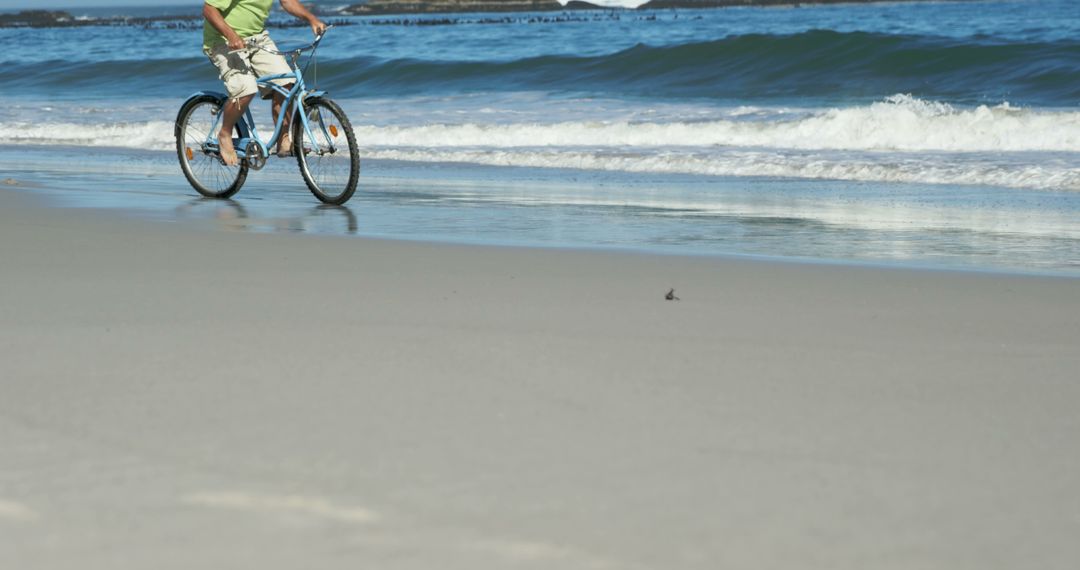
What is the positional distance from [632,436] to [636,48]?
19.8 metres

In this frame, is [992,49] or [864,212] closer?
[864,212]

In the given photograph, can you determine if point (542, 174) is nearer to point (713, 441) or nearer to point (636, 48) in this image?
point (713, 441)

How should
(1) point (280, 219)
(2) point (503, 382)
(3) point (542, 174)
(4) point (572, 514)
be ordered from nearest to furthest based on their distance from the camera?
(4) point (572, 514) < (2) point (503, 382) < (1) point (280, 219) < (3) point (542, 174)

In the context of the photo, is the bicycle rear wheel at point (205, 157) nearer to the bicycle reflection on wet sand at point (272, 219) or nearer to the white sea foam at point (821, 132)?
the bicycle reflection on wet sand at point (272, 219)

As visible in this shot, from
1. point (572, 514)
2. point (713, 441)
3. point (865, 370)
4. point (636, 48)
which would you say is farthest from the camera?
point (636, 48)

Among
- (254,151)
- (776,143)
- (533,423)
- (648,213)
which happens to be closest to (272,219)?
(254,151)

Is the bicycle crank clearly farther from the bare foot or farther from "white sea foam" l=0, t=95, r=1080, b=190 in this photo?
"white sea foam" l=0, t=95, r=1080, b=190

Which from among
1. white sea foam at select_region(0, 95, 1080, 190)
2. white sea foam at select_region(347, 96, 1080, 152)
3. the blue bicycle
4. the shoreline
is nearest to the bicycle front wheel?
the blue bicycle

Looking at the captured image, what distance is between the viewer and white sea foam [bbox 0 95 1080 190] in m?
9.35

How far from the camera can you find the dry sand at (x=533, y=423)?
1947mm

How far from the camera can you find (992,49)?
1914 centimetres

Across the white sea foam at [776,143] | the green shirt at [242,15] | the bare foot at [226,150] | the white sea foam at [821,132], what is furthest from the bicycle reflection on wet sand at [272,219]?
the white sea foam at [821,132]

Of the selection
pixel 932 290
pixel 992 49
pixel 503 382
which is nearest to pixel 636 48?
pixel 992 49

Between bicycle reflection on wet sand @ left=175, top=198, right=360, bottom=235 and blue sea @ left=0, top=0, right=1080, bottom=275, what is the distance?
0.10 ft
